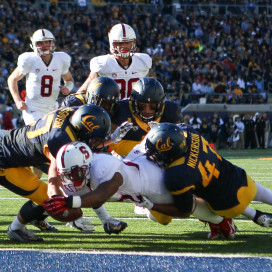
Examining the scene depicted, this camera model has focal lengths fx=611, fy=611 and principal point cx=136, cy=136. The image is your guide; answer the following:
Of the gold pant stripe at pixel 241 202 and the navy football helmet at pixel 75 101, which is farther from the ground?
the navy football helmet at pixel 75 101

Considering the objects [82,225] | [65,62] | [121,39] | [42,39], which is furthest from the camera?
[65,62]

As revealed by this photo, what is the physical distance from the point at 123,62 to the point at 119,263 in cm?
333

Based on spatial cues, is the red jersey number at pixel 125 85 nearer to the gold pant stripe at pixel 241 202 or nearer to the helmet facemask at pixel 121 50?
the helmet facemask at pixel 121 50

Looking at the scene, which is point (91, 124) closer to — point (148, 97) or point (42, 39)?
point (148, 97)

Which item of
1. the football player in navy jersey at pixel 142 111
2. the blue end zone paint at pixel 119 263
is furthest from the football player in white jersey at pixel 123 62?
the blue end zone paint at pixel 119 263

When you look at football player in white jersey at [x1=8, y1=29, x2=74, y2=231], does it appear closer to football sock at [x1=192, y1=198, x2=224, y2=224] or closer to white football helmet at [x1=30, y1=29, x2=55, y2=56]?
white football helmet at [x1=30, y1=29, x2=55, y2=56]

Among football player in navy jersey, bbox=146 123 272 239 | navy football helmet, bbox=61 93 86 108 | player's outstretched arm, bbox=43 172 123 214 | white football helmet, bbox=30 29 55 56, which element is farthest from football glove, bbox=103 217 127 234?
white football helmet, bbox=30 29 55 56

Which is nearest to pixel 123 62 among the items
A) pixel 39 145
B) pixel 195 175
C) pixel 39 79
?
pixel 39 79

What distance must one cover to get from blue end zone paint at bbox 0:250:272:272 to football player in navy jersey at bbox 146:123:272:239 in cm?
53

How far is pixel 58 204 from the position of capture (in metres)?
3.76

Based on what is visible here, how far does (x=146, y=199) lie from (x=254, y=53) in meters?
20.8

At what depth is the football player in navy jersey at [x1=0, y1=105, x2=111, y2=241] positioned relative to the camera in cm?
412

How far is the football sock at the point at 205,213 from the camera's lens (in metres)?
4.56

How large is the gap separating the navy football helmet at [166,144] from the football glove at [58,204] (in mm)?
720
